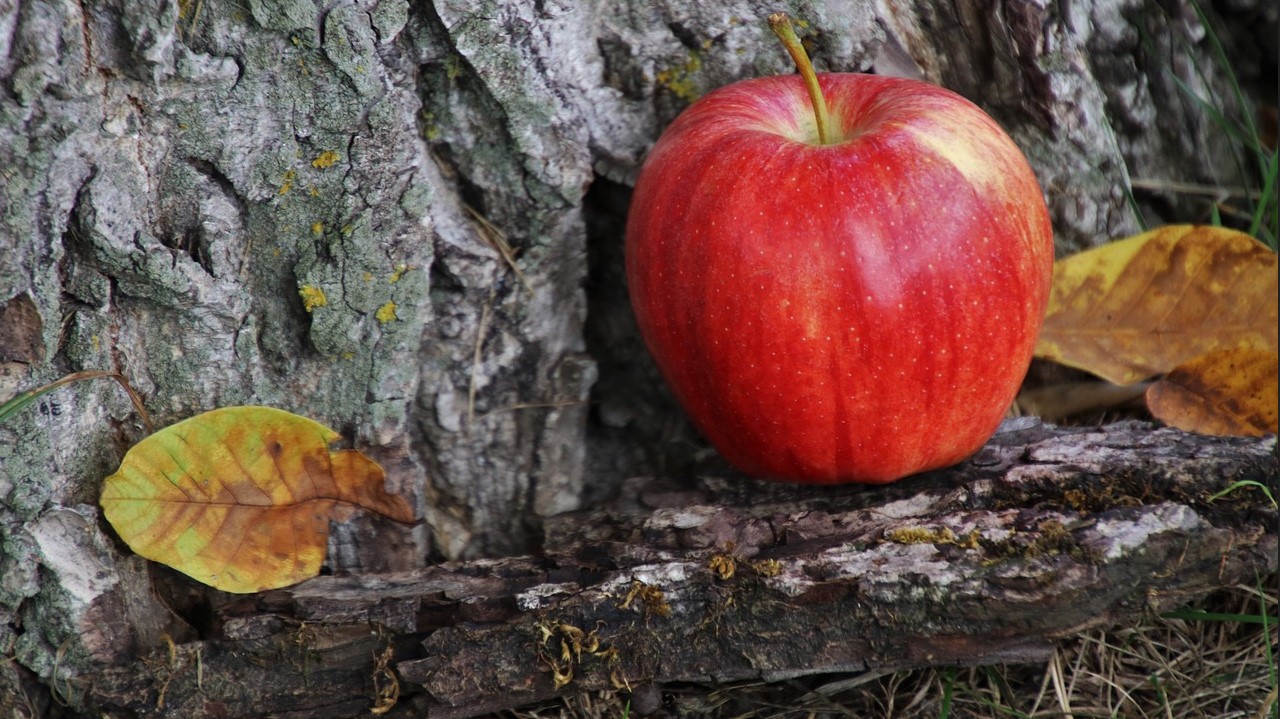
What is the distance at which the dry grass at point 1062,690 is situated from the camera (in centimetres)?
140

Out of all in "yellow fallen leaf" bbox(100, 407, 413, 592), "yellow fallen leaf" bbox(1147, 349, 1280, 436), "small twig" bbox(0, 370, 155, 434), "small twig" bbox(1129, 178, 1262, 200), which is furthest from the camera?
"small twig" bbox(1129, 178, 1262, 200)

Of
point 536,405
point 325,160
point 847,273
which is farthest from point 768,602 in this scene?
point 325,160

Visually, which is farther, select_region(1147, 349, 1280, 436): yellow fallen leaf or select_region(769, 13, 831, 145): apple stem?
select_region(1147, 349, 1280, 436): yellow fallen leaf

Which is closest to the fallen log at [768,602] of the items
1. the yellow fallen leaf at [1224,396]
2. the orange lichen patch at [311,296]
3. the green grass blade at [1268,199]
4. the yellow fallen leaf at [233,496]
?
the yellow fallen leaf at [233,496]

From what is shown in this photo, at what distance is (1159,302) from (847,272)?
2.60ft

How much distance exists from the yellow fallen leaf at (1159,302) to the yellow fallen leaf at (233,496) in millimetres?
1250

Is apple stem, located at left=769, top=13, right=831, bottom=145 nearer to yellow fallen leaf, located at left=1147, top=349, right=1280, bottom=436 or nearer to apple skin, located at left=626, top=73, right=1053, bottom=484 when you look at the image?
apple skin, located at left=626, top=73, right=1053, bottom=484

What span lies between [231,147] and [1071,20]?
1.43 m

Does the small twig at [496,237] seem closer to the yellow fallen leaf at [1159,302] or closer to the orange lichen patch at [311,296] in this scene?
the orange lichen patch at [311,296]

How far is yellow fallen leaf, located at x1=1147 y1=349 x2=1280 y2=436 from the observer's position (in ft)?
5.30

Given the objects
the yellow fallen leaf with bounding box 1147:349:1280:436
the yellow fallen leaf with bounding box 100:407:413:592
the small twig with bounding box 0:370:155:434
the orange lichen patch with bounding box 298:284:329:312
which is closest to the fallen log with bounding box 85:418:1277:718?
the yellow fallen leaf with bounding box 100:407:413:592

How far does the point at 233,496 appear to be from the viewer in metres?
1.44

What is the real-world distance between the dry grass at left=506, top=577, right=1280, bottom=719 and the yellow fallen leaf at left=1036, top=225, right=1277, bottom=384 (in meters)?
0.46

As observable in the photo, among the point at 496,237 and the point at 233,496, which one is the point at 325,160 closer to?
the point at 496,237
